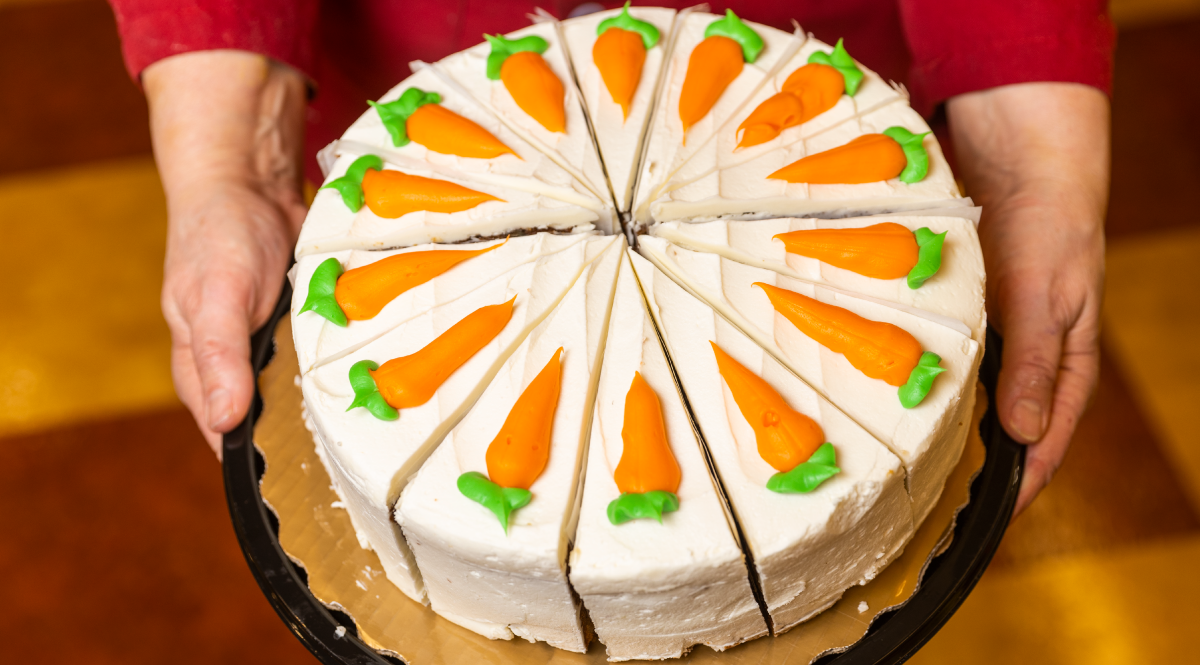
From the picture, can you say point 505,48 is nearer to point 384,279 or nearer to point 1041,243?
point 384,279

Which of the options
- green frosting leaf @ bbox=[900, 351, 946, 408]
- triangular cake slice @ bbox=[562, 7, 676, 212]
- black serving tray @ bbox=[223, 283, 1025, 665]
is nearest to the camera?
green frosting leaf @ bbox=[900, 351, 946, 408]

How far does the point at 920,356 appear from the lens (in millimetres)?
1677

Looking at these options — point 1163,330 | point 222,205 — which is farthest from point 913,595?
point 1163,330

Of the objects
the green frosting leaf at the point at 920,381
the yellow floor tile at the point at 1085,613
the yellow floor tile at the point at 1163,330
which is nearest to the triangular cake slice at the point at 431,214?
the green frosting leaf at the point at 920,381

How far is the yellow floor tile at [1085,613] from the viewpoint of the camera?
3381 mm

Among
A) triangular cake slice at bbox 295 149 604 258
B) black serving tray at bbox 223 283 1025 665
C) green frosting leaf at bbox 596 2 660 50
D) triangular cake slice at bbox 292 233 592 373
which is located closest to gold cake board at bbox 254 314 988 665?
black serving tray at bbox 223 283 1025 665

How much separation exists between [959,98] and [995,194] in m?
0.28

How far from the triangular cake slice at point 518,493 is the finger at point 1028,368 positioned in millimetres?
878

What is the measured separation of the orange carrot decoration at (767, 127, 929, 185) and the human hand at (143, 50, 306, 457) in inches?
47.1

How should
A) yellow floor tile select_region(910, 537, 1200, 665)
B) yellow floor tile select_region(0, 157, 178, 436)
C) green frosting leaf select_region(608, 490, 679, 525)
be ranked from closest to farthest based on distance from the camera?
1. green frosting leaf select_region(608, 490, 679, 525)
2. yellow floor tile select_region(910, 537, 1200, 665)
3. yellow floor tile select_region(0, 157, 178, 436)

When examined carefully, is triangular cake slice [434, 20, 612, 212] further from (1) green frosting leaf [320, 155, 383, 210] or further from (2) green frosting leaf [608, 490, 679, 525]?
(2) green frosting leaf [608, 490, 679, 525]

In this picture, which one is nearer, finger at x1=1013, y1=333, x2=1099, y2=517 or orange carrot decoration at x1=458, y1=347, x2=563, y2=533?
orange carrot decoration at x1=458, y1=347, x2=563, y2=533

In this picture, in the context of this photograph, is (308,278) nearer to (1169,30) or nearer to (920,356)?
(920,356)

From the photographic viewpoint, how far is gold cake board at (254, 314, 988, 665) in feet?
5.82
